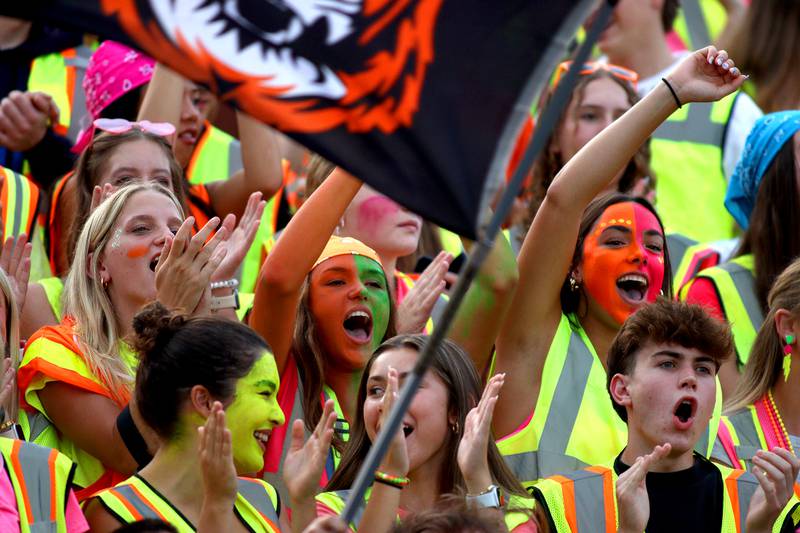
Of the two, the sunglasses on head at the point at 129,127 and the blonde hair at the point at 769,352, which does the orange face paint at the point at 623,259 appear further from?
the sunglasses on head at the point at 129,127

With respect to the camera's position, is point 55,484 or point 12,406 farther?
point 12,406

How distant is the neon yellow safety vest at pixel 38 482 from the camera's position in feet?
→ 13.1

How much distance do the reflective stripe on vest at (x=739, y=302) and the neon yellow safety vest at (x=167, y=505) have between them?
2.23 m

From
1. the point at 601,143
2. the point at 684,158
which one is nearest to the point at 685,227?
the point at 684,158

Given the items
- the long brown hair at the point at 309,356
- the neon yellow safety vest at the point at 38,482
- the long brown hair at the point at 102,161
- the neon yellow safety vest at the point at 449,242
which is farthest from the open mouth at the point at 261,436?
the neon yellow safety vest at the point at 449,242

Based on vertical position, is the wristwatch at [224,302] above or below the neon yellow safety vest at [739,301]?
below

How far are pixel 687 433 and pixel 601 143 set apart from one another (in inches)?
36.6

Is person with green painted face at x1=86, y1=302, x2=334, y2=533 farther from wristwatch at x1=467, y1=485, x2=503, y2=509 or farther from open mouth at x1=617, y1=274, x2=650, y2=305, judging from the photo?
open mouth at x1=617, y1=274, x2=650, y2=305

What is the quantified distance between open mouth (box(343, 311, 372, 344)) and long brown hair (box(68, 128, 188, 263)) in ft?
2.46

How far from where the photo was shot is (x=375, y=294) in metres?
5.34

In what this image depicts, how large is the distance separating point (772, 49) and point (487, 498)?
4.03 metres

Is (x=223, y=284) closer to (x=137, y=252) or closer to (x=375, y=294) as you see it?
(x=137, y=252)

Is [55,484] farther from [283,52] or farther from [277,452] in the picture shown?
[283,52]

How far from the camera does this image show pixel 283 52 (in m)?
3.35
